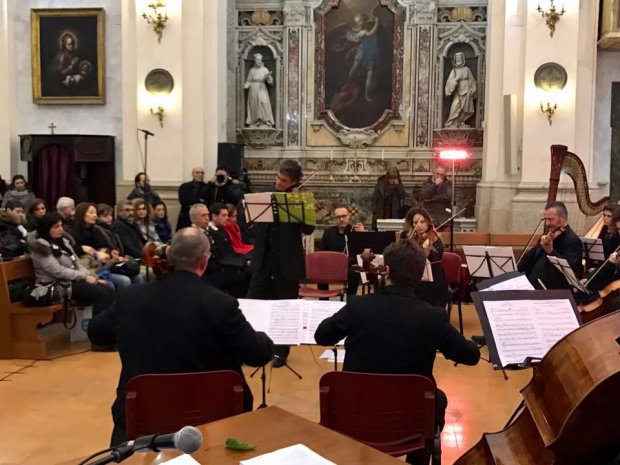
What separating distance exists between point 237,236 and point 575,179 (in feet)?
13.6

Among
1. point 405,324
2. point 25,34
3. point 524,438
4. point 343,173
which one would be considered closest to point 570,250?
point 405,324

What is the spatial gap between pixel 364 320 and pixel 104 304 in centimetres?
434

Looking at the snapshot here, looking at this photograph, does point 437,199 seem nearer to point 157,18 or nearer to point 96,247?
point 157,18

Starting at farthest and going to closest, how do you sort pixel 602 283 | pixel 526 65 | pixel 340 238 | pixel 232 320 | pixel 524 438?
pixel 526 65, pixel 340 238, pixel 602 283, pixel 232 320, pixel 524 438

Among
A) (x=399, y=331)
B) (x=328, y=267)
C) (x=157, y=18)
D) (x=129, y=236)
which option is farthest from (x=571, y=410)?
(x=157, y=18)

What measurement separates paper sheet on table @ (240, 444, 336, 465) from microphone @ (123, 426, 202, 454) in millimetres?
528

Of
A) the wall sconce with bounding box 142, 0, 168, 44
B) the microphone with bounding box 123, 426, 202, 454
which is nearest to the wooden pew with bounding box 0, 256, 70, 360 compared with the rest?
the microphone with bounding box 123, 426, 202, 454

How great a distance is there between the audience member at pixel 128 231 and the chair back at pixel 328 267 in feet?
7.17

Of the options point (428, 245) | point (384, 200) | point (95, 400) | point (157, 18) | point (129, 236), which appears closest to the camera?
point (95, 400)

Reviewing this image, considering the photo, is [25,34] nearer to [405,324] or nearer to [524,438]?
[405,324]

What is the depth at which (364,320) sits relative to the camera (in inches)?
132

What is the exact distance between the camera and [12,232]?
25.4 feet

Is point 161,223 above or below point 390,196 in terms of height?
below

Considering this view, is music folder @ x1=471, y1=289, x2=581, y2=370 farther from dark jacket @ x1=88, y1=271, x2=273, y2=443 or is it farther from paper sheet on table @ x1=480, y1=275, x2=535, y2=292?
dark jacket @ x1=88, y1=271, x2=273, y2=443
